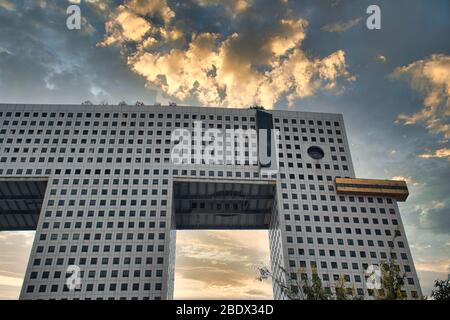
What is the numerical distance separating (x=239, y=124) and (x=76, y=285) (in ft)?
138

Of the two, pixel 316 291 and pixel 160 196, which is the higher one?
pixel 160 196

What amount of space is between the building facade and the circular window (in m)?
0.21

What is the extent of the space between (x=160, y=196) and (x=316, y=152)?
106 ft

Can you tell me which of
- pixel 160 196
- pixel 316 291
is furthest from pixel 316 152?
pixel 316 291

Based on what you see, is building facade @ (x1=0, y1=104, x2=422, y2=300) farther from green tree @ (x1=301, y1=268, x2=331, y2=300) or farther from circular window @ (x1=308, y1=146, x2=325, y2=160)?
green tree @ (x1=301, y1=268, x2=331, y2=300)

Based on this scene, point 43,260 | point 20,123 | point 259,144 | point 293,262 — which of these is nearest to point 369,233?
point 293,262

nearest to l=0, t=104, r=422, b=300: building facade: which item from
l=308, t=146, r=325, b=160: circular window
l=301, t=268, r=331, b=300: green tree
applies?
l=308, t=146, r=325, b=160: circular window

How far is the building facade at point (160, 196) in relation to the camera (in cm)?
5619

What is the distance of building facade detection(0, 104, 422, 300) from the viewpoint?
56.2 metres

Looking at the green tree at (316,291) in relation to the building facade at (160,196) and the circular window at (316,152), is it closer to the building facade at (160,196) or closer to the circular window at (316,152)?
the building facade at (160,196)

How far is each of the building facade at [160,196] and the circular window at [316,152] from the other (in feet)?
0.68

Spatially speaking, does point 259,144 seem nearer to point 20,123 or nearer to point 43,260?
point 43,260

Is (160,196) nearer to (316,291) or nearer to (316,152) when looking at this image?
(316,152)

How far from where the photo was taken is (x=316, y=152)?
7025 cm
